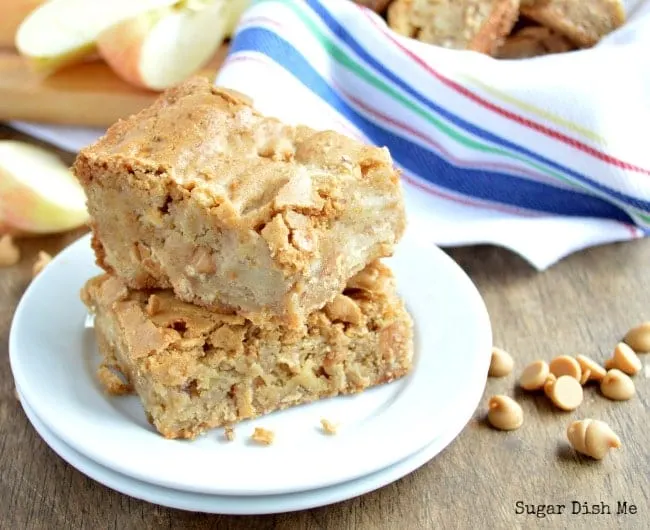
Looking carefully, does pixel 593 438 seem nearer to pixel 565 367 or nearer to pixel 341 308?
pixel 565 367

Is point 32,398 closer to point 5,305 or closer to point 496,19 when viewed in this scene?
point 5,305

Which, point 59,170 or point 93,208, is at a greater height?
point 93,208

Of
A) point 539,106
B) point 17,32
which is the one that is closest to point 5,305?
point 17,32

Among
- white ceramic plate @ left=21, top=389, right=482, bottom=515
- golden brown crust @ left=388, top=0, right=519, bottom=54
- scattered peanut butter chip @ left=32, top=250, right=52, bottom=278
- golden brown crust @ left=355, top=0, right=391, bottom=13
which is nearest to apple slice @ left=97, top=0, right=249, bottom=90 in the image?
golden brown crust @ left=355, top=0, right=391, bottom=13

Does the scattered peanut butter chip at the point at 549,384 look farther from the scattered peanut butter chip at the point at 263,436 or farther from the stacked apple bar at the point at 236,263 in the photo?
the scattered peanut butter chip at the point at 263,436

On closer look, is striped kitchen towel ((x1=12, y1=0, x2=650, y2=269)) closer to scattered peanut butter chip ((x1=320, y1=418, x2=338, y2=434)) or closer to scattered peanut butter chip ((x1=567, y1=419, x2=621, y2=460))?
scattered peanut butter chip ((x1=567, y1=419, x2=621, y2=460))

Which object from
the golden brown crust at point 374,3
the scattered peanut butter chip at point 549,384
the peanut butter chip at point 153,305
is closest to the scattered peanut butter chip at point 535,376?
the scattered peanut butter chip at point 549,384
